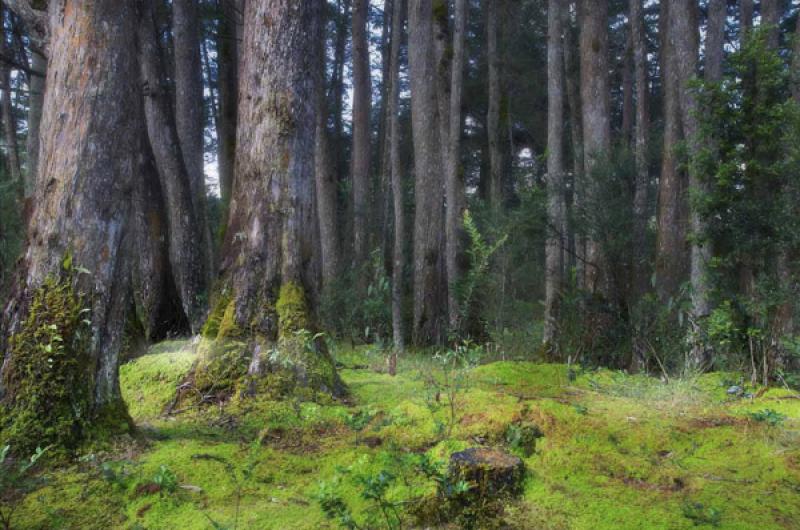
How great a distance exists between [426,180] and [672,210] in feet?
14.4

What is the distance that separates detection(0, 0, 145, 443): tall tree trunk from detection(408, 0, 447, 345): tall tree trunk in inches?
315

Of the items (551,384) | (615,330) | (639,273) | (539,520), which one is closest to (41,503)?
(539,520)

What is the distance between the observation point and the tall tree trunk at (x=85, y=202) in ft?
11.5

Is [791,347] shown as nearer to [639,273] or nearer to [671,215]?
[639,273]

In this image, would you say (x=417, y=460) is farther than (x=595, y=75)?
No

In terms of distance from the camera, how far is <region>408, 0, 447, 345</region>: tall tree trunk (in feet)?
37.4

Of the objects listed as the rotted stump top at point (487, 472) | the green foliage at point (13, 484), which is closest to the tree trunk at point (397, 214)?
the rotted stump top at point (487, 472)

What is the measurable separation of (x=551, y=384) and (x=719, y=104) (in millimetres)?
3569

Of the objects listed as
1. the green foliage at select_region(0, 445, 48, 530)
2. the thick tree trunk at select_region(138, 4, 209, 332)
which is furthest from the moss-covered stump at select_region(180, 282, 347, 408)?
the thick tree trunk at select_region(138, 4, 209, 332)

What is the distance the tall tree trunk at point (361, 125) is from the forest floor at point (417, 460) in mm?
10504

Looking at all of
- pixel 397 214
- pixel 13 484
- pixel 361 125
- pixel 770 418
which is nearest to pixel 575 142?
pixel 361 125

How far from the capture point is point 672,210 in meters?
10.9

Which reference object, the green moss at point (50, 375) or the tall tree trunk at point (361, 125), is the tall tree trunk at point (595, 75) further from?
the green moss at point (50, 375)

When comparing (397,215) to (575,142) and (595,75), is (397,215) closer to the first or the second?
(595,75)
